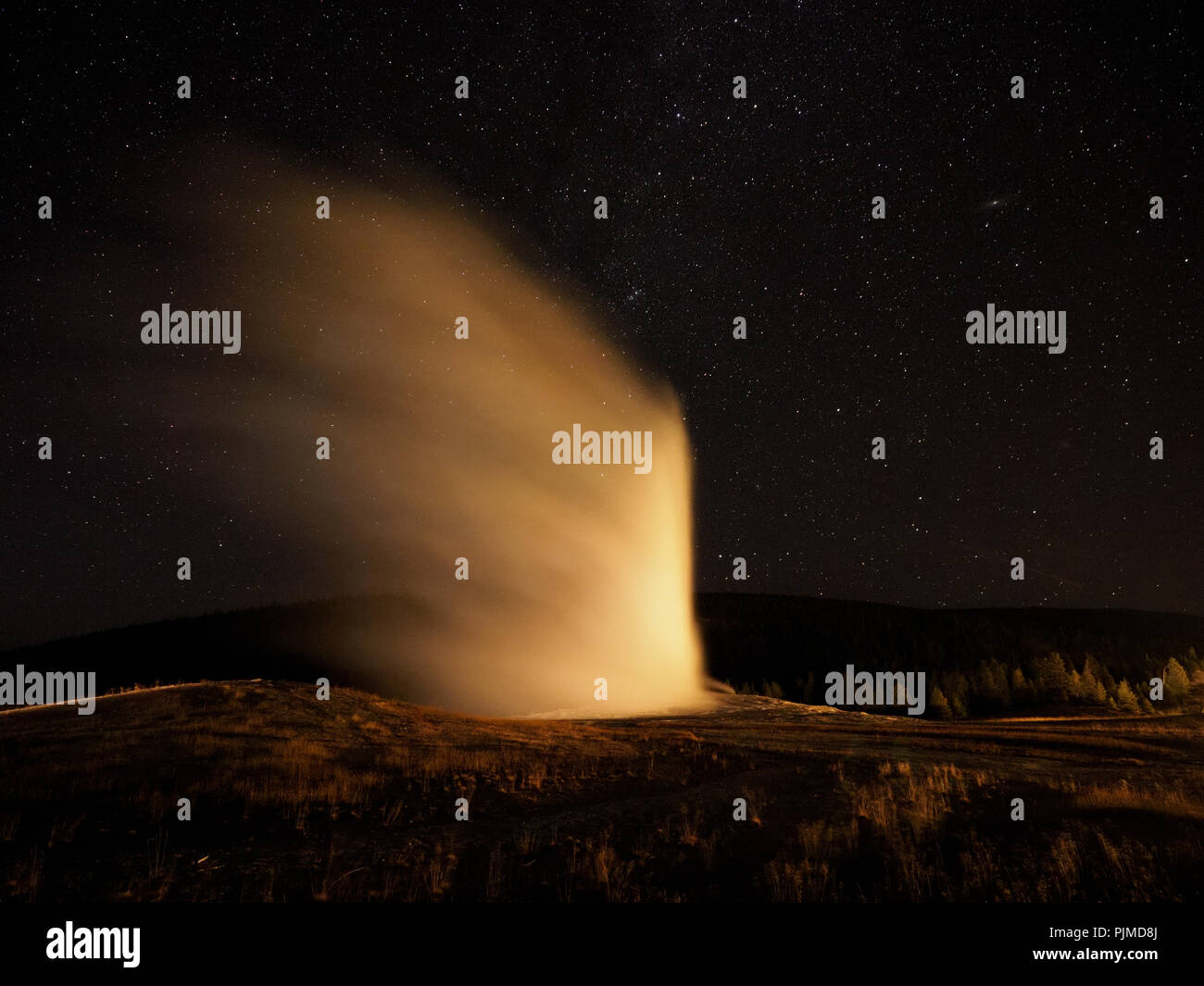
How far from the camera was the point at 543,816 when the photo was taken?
11.9 metres

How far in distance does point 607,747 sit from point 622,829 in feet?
25.2

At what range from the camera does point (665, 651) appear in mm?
79562

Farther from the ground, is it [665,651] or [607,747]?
[607,747]

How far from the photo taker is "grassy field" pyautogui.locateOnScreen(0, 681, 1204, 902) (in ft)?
29.0

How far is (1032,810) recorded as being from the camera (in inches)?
488

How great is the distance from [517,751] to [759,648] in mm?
144003

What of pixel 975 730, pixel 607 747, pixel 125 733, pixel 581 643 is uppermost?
pixel 125 733

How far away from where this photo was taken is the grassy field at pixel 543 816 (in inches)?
348

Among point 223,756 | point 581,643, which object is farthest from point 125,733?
point 581,643

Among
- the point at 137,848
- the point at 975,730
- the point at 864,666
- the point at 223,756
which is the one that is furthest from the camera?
the point at 864,666

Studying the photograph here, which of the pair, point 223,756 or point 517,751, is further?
point 517,751
